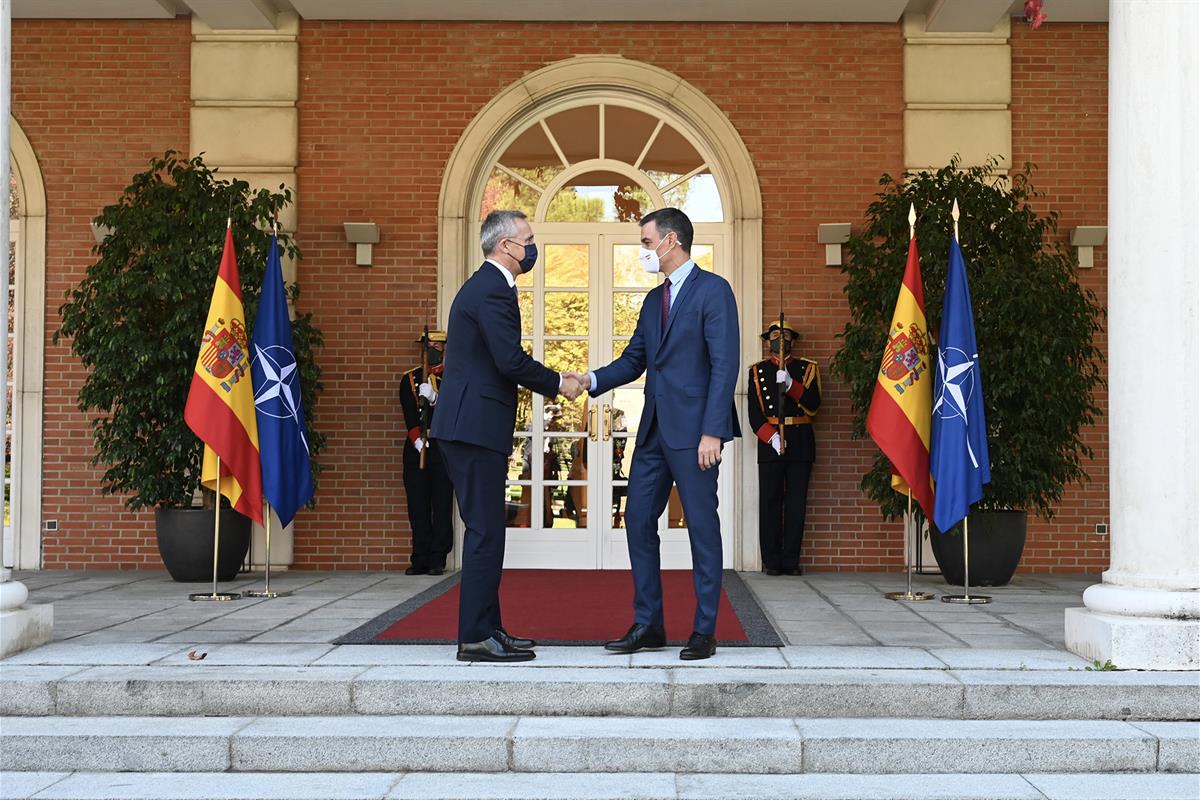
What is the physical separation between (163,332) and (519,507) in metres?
2.90

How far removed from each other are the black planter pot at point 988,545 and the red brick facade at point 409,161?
1.15 m

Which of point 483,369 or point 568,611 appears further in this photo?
point 568,611

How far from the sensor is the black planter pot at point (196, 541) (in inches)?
311

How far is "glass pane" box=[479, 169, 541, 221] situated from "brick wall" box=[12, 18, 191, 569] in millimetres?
2303

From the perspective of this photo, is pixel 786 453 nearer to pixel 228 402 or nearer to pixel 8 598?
pixel 228 402

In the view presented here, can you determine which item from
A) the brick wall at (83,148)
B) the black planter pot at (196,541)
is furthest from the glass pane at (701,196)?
the black planter pot at (196,541)

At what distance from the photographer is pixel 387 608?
263 inches

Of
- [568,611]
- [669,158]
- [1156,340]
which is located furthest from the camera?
[669,158]

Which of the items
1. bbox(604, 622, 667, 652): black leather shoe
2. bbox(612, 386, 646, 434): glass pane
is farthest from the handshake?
bbox(612, 386, 646, 434): glass pane

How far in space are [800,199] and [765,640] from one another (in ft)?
15.0

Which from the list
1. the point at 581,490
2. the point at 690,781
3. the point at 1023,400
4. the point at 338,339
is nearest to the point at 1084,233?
the point at 1023,400

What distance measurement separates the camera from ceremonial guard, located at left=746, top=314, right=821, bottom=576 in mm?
8672

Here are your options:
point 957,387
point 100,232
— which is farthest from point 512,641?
point 100,232

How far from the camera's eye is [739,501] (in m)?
9.09
